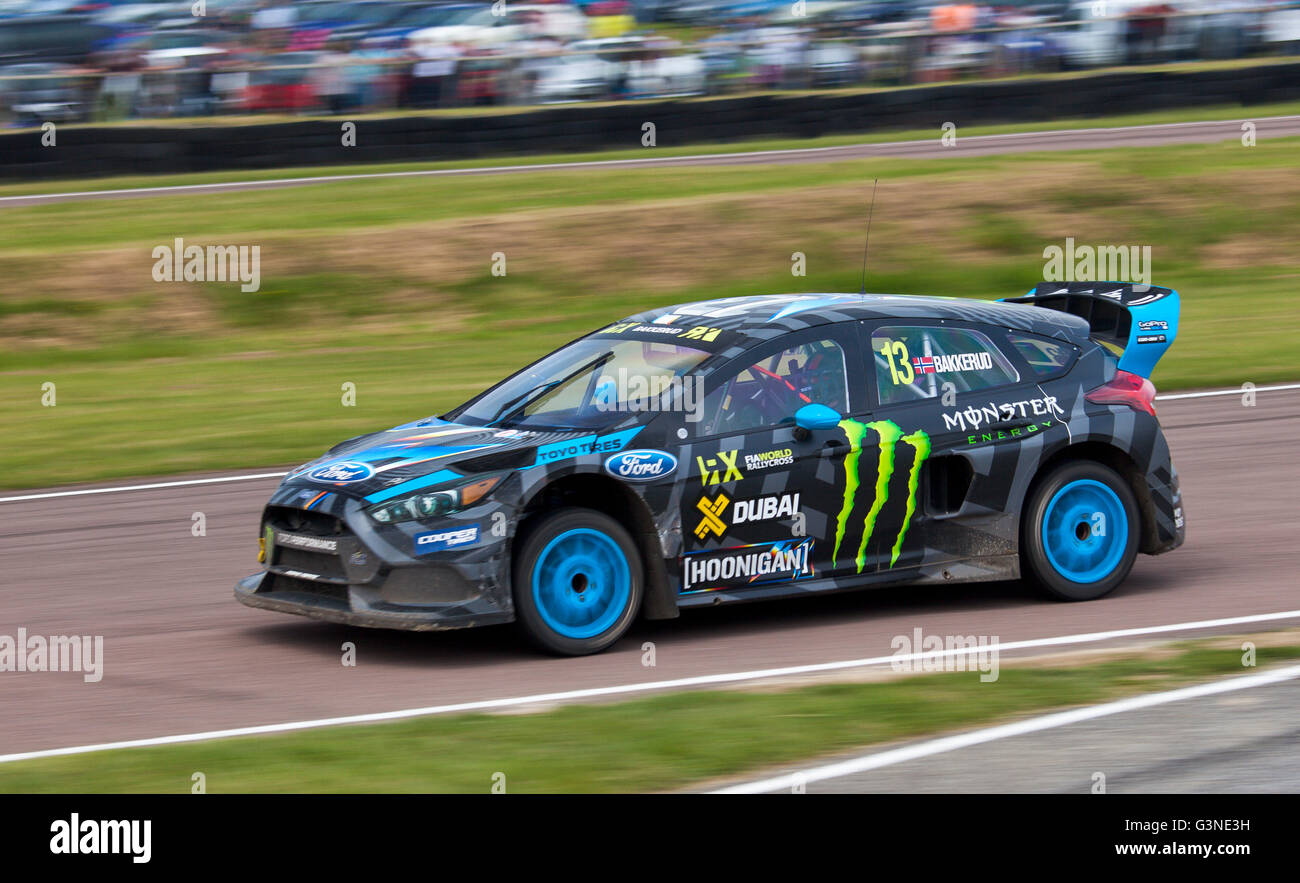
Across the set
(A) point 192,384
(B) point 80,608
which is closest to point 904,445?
(B) point 80,608

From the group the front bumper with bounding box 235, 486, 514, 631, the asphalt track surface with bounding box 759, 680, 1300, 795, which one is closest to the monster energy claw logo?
the front bumper with bounding box 235, 486, 514, 631

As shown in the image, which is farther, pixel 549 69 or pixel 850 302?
pixel 549 69

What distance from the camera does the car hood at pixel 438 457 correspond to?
7.37 metres

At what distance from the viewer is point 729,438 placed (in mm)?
7715

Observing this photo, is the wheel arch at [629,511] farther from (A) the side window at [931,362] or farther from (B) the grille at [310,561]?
(A) the side window at [931,362]

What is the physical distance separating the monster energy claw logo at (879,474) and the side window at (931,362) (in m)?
0.19

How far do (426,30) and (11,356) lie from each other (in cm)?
1267

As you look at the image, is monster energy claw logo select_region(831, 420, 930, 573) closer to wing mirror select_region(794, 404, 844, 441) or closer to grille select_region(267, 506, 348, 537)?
→ wing mirror select_region(794, 404, 844, 441)

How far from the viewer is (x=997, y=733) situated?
6.07m

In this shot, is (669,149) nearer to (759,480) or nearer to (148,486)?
(148,486)

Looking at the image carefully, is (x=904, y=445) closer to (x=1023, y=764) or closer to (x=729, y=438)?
(x=729, y=438)

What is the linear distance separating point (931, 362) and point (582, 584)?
6.91 feet
